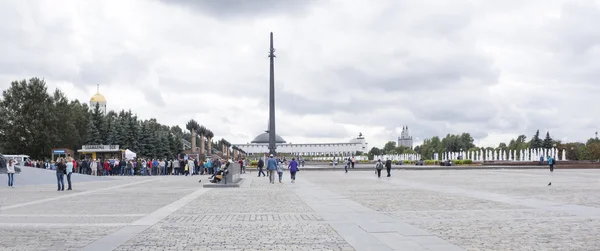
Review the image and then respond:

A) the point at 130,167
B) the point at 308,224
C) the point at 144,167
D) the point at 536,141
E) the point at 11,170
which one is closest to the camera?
the point at 308,224

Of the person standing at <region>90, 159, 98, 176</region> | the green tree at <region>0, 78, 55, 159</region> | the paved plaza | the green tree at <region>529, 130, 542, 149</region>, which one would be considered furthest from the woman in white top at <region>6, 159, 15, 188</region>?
the green tree at <region>529, 130, 542, 149</region>

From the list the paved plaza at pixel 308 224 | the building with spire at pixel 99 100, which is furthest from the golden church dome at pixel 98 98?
the paved plaza at pixel 308 224

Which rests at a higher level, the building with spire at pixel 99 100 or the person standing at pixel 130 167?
the building with spire at pixel 99 100

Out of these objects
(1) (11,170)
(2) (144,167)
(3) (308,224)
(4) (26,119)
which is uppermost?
(4) (26,119)

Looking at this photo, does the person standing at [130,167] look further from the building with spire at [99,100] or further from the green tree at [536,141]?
the building with spire at [99,100]

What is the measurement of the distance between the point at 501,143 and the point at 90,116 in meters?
101

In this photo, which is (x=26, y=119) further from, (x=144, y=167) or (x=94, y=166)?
(x=94, y=166)

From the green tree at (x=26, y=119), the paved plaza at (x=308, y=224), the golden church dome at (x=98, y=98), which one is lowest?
the paved plaza at (x=308, y=224)

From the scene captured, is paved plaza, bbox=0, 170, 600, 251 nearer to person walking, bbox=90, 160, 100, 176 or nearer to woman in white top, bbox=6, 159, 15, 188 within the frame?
woman in white top, bbox=6, 159, 15, 188

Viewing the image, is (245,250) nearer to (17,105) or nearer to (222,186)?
(222,186)

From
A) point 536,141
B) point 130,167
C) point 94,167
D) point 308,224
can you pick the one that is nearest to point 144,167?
point 130,167

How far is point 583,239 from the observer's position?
884 centimetres

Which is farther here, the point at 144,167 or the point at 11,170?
the point at 144,167

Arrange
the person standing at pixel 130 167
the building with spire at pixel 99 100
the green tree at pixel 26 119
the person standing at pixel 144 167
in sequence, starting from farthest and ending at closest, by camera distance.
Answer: the building with spire at pixel 99 100 → the green tree at pixel 26 119 → the person standing at pixel 144 167 → the person standing at pixel 130 167
